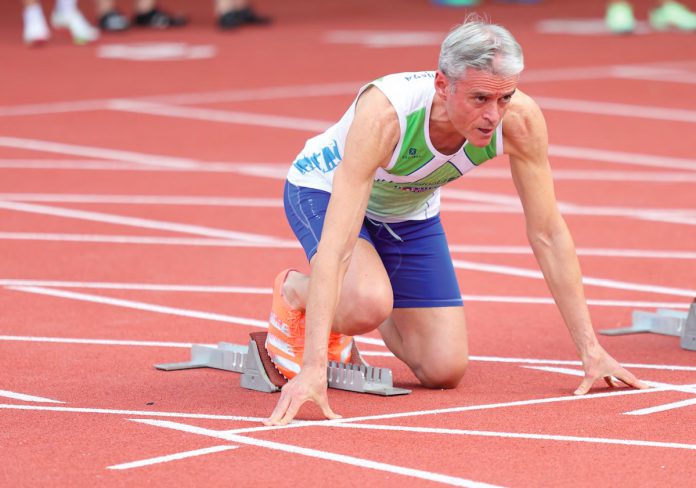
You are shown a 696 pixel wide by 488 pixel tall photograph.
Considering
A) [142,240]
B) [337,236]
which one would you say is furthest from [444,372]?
[142,240]

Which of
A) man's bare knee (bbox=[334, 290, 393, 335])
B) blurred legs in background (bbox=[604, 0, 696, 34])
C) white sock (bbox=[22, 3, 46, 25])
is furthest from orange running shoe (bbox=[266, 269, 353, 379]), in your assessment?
blurred legs in background (bbox=[604, 0, 696, 34])

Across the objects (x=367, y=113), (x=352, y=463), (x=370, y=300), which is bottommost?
(x=352, y=463)

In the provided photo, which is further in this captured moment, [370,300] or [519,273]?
[519,273]

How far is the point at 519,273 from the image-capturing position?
Answer: 8.05 meters

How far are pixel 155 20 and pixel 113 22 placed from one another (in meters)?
0.69

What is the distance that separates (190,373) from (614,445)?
1928 millimetres

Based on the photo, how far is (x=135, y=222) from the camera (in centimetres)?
939

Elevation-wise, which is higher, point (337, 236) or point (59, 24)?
point (59, 24)

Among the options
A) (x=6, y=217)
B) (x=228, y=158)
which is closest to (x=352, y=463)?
(x=6, y=217)

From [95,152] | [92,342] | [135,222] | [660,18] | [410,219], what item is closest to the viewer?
[410,219]

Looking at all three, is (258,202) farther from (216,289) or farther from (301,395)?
(301,395)

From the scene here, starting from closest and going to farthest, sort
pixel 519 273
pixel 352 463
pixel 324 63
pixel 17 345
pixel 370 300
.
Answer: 1. pixel 352 463
2. pixel 370 300
3. pixel 17 345
4. pixel 519 273
5. pixel 324 63

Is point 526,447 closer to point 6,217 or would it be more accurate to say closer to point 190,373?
point 190,373

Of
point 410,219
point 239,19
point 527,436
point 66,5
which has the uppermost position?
point 239,19
